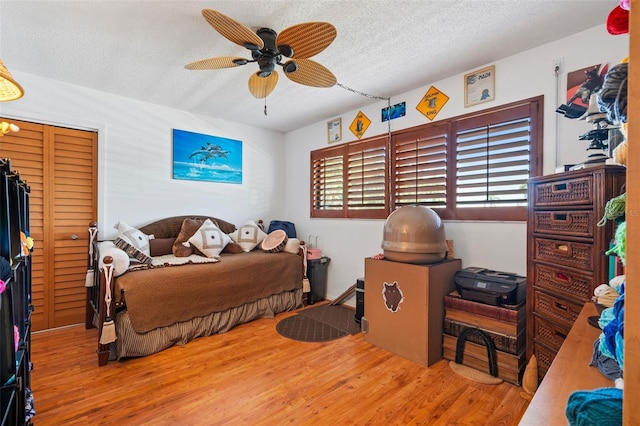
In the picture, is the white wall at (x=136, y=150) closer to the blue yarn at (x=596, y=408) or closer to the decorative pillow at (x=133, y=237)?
the decorative pillow at (x=133, y=237)

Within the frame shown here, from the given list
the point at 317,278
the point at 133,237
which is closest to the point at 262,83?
the point at 133,237

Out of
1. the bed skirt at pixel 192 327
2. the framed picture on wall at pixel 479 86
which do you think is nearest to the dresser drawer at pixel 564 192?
the framed picture on wall at pixel 479 86

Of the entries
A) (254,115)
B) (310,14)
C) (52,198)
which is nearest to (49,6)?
(310,14)

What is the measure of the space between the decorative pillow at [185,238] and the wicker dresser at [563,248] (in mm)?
2950

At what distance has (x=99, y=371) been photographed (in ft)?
7.01

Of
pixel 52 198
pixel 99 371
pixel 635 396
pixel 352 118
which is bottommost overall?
pixel 99 371

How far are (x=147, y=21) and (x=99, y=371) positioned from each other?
2388mm

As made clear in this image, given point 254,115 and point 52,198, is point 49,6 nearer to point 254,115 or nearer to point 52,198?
point 52,198

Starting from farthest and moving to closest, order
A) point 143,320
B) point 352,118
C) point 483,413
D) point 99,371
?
point 352,118, point 143,320, point 99,371, point 483,413

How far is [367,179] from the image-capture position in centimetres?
349

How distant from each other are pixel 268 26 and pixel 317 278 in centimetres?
273

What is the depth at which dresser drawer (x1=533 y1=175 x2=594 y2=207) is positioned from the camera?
58.5 inches

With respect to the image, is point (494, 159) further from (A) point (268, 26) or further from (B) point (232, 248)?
(B) point (232, 248)

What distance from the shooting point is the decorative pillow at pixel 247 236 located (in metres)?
3.61
